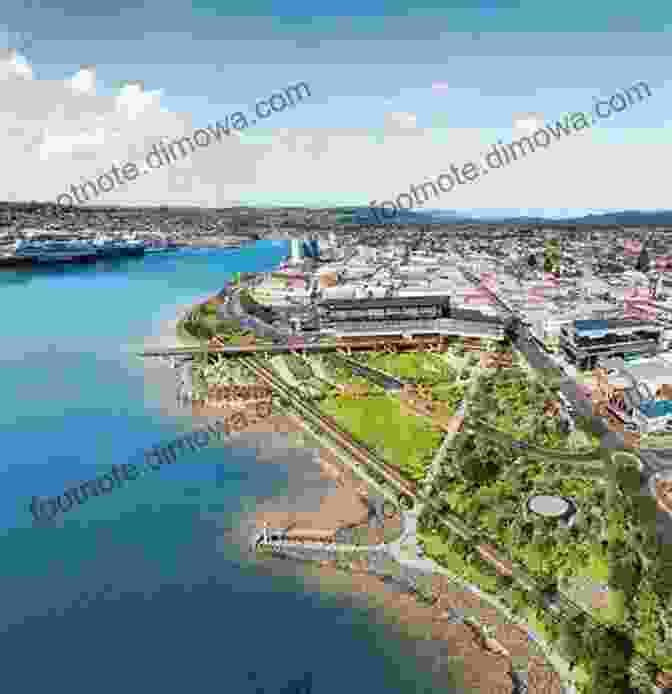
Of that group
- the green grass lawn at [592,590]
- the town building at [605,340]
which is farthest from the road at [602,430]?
the green grass lawn at [592,590]

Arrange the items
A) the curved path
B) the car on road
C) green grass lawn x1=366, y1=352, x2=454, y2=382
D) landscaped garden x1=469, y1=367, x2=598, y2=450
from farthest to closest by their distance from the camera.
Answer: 1. green grass lawn x1=366, y1=352, x2=454, y2=382
2. landscaped garden x1=469, y1=367, x2=598, y2=450
3. the curved path
4. the car on road

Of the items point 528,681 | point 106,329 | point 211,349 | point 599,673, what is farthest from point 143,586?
point 106,329

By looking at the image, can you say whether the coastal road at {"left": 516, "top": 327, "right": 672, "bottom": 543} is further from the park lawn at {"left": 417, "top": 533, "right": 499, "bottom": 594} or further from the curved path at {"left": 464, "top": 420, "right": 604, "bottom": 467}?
the park lawn at {"left": 417, "top": 533, "right": 499, "bottom": 594}

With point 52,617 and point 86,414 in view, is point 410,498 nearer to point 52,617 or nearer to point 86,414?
point 52,617

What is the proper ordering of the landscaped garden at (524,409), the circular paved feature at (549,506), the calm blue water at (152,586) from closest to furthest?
the calm blue water at (152,586) < the circular paved feature at (549,506) < the landscaped garden at (524,409)

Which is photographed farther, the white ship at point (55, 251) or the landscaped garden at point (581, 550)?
the white ship at point (55, 251)

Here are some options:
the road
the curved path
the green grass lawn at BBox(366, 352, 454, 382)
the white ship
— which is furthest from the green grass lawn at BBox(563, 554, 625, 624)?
the white ship

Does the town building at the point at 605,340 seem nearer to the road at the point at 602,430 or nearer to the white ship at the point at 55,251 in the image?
the road at the point at 602,430
